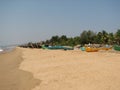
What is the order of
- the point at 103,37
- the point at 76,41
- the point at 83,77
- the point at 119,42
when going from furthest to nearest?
the point at 76,41
the point at 103,37
the point at 119,42
the point at 83,77

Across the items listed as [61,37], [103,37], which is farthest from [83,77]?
[61,37]

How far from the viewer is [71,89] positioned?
8.16 m

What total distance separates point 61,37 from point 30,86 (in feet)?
382

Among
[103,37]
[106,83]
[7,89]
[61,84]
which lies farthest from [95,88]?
[103,37]

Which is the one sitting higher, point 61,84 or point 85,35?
point 85,35

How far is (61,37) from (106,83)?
118 m

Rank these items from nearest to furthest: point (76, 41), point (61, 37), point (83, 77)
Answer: point (83, 77) < point (76, 41) < point (61, 37)

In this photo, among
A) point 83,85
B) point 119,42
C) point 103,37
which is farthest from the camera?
point 103,37

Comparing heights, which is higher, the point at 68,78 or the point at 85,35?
the point at 85,35

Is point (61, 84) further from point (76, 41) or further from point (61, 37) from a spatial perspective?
point (61, 37)

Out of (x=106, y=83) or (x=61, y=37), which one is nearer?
(x=106, y=83)

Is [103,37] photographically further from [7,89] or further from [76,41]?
[7,89]

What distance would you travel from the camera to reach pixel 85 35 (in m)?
99.5

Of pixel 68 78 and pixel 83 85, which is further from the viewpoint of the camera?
pixel 68 78
